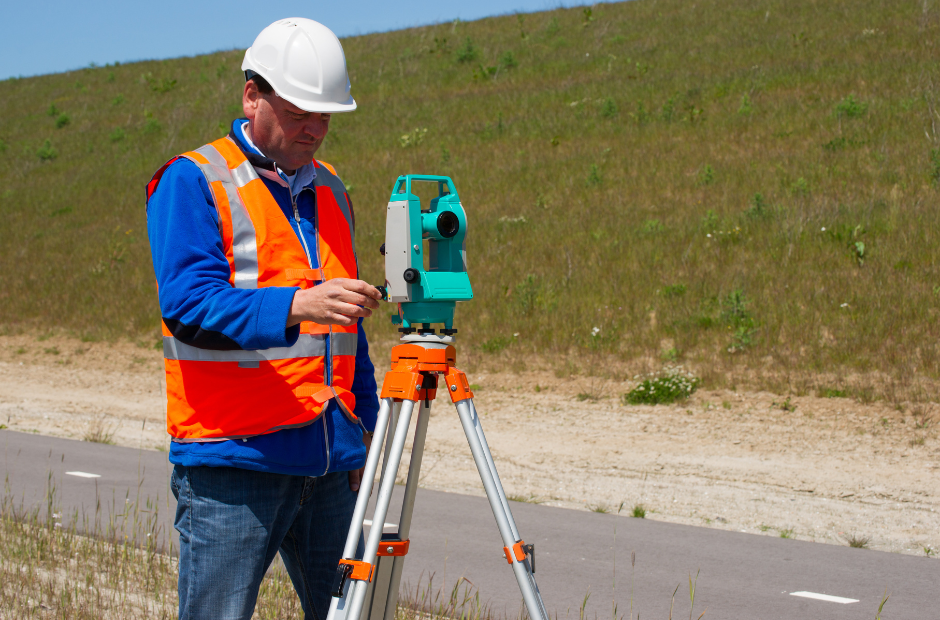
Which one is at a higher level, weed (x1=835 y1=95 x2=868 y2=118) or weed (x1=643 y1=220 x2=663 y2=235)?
weed (x1=835 y1=95 x2=868 y2=118)

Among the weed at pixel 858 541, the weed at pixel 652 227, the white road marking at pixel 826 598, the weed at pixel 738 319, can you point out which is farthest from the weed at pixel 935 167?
the white road marking at pixel 826 598

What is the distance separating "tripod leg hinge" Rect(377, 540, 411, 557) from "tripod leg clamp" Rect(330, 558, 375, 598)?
186 millimetres

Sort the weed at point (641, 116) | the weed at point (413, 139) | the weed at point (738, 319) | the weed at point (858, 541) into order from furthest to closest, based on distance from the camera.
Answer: the weed at point (413, 139) → the weed at point (641, 116) → the weed at point (738, 319) → the weed at point (858, 541)

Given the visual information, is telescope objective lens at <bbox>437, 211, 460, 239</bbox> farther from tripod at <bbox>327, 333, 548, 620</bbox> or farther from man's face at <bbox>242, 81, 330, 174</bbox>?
man's face at <bbox>242, 81, 330, 174</bbox>

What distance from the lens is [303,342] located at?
7.55ft

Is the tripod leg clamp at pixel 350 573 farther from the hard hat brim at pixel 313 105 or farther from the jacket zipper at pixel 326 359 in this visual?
the hard hat brim at pixel 313 105

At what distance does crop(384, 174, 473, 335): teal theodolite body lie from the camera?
223cm

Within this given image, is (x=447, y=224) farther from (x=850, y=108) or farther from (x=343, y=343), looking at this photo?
(x=850, y=108)

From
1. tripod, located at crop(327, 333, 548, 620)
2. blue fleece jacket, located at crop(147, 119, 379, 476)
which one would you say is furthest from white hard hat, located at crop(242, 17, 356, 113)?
tripod, located at crop(327, 333, 548, 620)

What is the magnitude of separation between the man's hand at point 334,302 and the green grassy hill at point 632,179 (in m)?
8.64

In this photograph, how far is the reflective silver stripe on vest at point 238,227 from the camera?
7.23ft

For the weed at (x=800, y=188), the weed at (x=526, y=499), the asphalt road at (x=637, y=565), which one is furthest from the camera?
the weed at (x=800, y=188)

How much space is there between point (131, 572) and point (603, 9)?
31.4 meters

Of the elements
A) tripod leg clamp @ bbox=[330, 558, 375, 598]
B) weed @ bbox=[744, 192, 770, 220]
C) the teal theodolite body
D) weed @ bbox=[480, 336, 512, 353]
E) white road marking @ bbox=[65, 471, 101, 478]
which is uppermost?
weed @ bbox=[744, 192, 770, 220]
